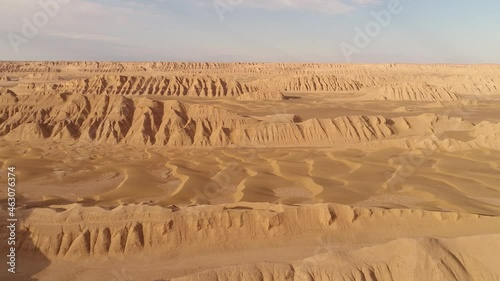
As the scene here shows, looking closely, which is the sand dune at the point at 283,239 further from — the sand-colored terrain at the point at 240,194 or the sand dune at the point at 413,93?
the sand dune at the point at 413,93

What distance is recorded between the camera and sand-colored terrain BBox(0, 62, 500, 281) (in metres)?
9.51

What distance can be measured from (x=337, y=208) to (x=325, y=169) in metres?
10.5

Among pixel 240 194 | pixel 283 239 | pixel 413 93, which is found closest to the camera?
pixel 283 239

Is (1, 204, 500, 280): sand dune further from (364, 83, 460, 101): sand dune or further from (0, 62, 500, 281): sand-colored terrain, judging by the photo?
(364, 83, 460, 101): sand dune

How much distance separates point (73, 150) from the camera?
27.3m

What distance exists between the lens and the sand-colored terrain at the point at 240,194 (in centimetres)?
951

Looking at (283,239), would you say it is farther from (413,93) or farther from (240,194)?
(413,93)

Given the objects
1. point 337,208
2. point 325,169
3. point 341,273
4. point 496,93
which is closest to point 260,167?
point 325,169

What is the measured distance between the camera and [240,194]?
17.8 m

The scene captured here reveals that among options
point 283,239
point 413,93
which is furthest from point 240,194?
point 413,93

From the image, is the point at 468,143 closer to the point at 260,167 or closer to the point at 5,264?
the point at 260,167

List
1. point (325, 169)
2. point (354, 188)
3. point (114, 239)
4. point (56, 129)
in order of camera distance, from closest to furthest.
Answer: point (114, 239)
point (354, 188)
point (325, 169)
point (56, 129)

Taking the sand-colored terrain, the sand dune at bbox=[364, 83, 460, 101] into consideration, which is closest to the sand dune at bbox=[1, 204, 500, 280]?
the sand-colored terrain

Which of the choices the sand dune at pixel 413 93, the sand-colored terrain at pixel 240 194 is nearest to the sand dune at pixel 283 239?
the sand-colored terrain at pixel 240 194
